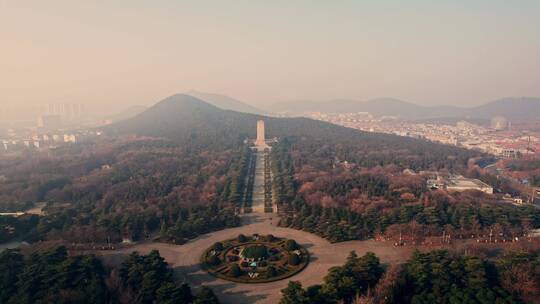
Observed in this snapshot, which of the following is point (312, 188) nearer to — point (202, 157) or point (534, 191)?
point (202, 157)

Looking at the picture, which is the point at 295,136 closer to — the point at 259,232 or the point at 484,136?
the point at 259,232

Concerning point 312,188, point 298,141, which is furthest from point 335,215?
point 298,141

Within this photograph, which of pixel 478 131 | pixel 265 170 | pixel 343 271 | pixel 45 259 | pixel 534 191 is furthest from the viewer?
pixel 478 131

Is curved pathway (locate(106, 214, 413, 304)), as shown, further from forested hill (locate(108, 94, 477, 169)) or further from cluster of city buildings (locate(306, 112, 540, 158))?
cluster of city buildings (locate(306, 112, 540, 158))

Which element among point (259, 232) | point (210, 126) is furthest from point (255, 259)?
point (210, 126)

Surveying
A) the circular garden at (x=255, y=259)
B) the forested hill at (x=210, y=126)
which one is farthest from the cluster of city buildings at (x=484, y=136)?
the circular garden at (x=255, y=259)

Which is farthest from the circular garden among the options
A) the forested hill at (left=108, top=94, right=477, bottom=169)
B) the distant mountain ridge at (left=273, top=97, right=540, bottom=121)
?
the distant mountain ridge at (left=273, top=97, right=540, bottom=121)
